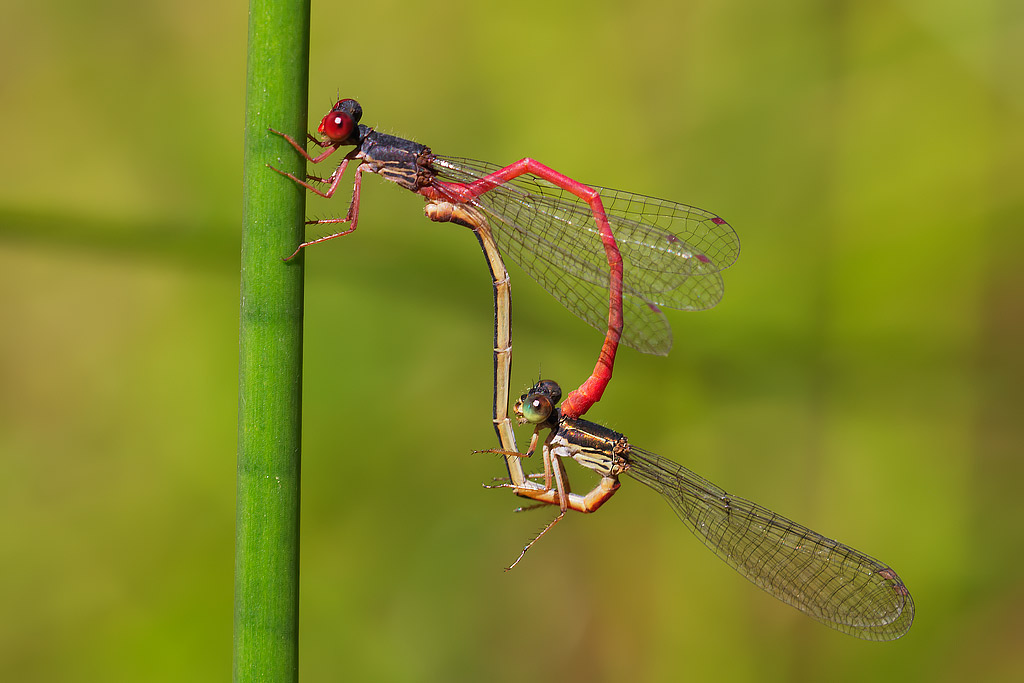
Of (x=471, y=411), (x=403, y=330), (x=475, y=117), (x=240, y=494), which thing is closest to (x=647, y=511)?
(x=471, y=411)

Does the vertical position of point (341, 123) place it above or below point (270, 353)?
above

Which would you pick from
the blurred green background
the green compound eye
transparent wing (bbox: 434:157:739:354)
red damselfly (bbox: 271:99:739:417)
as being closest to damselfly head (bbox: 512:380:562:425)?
the green compound eye

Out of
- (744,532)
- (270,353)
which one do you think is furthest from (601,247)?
(270,353)

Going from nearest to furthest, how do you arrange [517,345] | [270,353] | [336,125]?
1. [270,353]
2. [336,125]
3. [517,345]

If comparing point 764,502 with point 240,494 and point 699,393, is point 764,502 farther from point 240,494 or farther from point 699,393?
point 240,494

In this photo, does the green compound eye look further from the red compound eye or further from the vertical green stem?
the vertical green stem

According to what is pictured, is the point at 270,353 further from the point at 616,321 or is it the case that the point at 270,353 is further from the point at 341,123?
the point at 616,321
